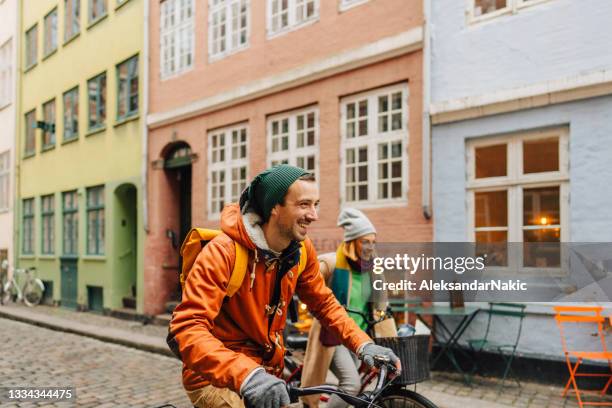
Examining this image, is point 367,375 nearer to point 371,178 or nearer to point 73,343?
point 371,178

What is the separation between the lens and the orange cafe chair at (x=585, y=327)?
6234 mm

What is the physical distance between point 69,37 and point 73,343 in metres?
10.8

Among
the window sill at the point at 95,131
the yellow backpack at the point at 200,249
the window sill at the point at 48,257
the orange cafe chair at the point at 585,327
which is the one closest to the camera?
the yellow backpack at the point at 200,249

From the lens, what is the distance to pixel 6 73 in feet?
77.5

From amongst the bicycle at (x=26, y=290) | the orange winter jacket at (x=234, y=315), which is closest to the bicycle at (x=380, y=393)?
the orange winter jacket at (x=234, y=315)

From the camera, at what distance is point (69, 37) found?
18609 mm

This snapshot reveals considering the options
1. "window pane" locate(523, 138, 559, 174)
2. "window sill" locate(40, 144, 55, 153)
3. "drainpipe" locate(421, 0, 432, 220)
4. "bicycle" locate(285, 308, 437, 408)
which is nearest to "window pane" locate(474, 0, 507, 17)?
"drainpipe" locate(421, 0, 432, 220)

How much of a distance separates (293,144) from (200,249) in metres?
8.16

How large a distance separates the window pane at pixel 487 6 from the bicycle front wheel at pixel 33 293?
14.7 m

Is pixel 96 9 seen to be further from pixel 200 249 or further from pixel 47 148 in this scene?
pixel 200 249

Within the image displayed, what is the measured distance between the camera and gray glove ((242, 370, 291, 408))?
2.18 metres

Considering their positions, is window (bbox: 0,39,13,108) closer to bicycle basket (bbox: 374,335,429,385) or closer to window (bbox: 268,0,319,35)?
window (bbox: 268,0,319,35)

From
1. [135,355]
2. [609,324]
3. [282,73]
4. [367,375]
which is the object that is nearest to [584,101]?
[609,324]

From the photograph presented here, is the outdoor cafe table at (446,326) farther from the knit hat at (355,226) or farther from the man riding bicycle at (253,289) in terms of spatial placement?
the man riding bicycle at (253,289)
